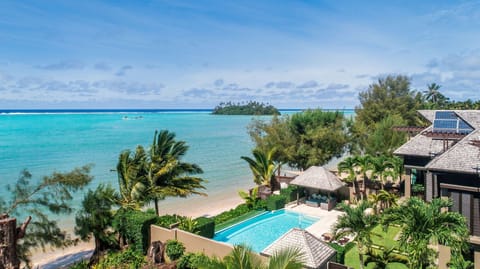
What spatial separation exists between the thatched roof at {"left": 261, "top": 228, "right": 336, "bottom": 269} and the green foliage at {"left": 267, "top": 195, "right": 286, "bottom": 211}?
9.69 m

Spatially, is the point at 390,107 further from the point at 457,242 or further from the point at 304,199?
the point at 457,242

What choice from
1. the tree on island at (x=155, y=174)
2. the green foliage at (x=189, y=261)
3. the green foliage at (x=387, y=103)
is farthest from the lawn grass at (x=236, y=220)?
the green foliage at (x=387, y=103)

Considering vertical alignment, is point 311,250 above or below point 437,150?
below

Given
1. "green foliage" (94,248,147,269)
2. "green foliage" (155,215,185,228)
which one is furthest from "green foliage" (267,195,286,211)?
"green foliage" (94,248,147,269)

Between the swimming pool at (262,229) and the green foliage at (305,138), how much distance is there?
741cm

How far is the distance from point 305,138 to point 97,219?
60.3ft

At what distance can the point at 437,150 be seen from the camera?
18047 mm

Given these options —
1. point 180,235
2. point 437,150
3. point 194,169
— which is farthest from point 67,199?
point 437,150

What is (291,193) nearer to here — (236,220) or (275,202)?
(275,202)

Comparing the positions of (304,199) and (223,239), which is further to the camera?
(304,199)

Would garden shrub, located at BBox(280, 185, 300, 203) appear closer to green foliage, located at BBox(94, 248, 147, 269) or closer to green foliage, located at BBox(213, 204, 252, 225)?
green foliage, located at BBox(213, 204, 252, 225)

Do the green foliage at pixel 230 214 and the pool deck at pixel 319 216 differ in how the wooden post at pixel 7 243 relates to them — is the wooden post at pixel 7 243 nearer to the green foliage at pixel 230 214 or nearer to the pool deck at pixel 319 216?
the green foliage at pixel 230 214

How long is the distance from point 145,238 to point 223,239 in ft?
13.4

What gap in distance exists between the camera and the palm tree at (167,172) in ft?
54.7
